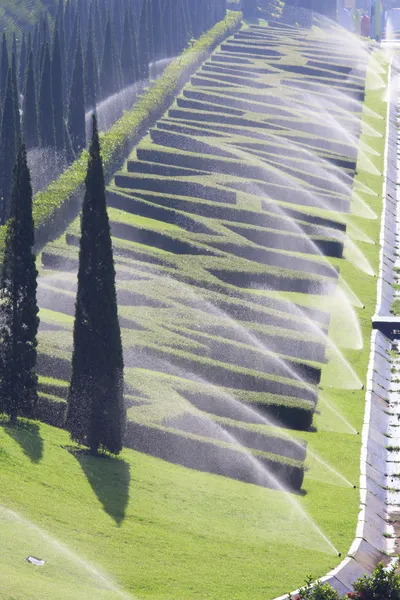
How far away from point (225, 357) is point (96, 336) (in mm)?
11016

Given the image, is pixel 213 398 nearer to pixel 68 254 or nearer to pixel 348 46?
pixel 68 254

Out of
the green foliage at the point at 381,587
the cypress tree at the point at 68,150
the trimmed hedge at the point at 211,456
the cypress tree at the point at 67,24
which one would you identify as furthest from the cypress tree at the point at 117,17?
the green foliage at the point at 381,587

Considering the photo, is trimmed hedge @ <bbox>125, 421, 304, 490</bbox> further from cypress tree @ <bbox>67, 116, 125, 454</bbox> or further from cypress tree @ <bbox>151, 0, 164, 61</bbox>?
cypress tree @ <bbox>151, 0, 164, 61</bbox>

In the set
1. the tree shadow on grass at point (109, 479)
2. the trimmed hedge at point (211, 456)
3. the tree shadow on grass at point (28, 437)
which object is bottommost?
the trimmed hedge at point (211, 456)

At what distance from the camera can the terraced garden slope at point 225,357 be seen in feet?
114

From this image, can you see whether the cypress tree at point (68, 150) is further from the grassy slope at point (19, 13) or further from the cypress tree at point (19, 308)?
the grassy slope at point (19, 13)

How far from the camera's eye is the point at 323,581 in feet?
112

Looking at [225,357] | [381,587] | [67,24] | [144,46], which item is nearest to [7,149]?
[225,357]

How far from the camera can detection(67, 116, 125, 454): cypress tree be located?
38594mm

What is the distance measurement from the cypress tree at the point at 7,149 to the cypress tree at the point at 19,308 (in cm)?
2496

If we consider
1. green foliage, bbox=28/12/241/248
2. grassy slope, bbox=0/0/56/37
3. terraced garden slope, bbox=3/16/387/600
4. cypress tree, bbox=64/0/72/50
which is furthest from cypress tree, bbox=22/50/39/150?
grassy slope, bbox=0/0/56/37

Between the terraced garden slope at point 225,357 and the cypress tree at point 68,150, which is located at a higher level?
the cypress tree at point 68,150

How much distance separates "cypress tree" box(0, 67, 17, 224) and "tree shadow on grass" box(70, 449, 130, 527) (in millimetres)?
27945

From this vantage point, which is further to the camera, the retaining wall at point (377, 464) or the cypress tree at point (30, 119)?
the cypress tree at point (30, 119)
